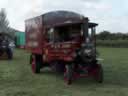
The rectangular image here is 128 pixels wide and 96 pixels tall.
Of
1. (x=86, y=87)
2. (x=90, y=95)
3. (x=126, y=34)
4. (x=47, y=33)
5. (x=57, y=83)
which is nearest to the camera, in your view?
(x=90, y=95)

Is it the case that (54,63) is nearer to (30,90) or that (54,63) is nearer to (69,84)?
(69,84)

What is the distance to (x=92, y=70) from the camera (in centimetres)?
1335

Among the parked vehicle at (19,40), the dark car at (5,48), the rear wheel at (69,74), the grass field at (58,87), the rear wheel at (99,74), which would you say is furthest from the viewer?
the parked vehicle at (19,40)

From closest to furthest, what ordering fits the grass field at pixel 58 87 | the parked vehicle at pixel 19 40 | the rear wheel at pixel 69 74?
the grass field at pixel 58 87 < the rear wheel at pixel 69 74 < the parked vehicle at pixel 19 40

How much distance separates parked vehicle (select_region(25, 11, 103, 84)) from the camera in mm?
12749

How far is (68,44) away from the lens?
12.8m

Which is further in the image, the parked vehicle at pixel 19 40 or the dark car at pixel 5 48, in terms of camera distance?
the parked vehicle at pixel 19 40

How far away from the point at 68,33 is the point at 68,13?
1.89 m

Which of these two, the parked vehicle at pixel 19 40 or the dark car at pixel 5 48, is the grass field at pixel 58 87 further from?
the parked vehicle at pixel 19 40

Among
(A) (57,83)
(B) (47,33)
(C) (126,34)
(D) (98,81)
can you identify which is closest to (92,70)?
(D) (98,81)

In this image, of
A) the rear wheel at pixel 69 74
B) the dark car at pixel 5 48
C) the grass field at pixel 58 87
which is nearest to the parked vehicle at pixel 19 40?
the dark car at pixel 5 48

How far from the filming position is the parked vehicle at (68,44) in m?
12.7

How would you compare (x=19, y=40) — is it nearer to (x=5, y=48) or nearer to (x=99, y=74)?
(x=5, y=48)

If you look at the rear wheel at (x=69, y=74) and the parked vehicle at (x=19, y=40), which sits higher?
the parked vehicle at (x=19, y=40)
